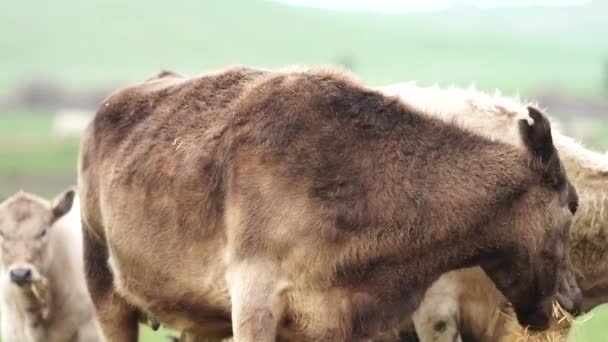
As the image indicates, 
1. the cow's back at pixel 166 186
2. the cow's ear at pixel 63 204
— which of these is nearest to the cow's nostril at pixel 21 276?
the cow's ear at pixel 63 204

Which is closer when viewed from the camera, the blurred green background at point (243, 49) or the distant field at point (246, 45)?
the blurred green background at point (243, 49)

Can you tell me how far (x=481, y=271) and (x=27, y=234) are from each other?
15.5 ft

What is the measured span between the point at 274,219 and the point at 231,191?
36 centimetres

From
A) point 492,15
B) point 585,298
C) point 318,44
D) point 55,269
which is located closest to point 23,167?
point 55,269

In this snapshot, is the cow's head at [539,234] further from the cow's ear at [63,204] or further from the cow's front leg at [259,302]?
the cow's ear at [63,204]

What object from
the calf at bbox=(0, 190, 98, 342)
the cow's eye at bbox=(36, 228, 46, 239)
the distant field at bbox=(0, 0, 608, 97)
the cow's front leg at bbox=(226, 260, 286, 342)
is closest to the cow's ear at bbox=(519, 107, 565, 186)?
the cow's front leg at bbox=(226, 260, 286, 342)

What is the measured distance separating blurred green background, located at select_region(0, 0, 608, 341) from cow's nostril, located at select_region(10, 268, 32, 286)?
63.4m

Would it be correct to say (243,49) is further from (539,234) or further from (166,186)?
(539,234)

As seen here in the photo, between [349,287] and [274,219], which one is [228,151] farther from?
[349,287]

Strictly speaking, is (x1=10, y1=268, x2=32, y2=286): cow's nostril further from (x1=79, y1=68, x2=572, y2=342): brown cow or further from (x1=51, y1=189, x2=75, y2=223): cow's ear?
(x1=79, y1=68, x2=572, y2=342): brown cow

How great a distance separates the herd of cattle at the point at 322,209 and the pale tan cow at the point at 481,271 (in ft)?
5.04

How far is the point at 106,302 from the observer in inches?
351

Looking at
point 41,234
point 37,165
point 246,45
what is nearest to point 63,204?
point 41,234

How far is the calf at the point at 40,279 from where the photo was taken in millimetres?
11523
